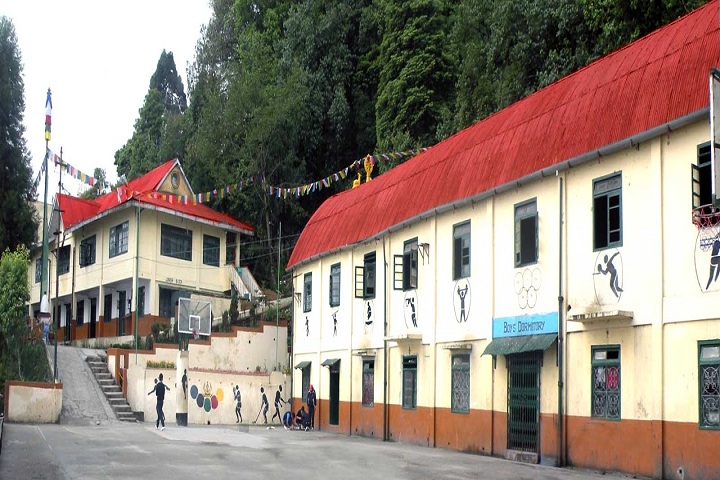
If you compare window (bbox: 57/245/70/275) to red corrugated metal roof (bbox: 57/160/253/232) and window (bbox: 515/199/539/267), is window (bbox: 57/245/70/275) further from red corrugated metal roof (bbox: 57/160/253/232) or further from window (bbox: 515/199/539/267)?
window (bbox: 515/199/539/267)

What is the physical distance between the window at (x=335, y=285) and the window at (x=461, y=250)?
324 inches

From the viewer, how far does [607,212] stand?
711 inches

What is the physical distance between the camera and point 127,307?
4544 cm

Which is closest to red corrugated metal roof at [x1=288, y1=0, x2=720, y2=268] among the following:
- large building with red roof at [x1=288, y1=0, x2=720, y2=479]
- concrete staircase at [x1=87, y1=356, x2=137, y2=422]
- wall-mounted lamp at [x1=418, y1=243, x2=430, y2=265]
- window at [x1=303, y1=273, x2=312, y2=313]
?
large building with red roof at [x1=288, y1=0, x2=720, y2=479]

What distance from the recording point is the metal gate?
19672 mm

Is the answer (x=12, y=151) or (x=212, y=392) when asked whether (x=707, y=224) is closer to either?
(x=212, y=392)

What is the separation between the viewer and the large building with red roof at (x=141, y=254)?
4384 cm

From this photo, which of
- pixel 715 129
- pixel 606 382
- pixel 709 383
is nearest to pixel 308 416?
pixel 606 382

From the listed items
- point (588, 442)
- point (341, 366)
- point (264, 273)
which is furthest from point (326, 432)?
point (264, 273)

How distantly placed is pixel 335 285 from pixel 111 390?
9.30m

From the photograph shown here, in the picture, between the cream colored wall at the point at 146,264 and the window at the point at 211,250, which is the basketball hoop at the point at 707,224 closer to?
the cream colored wall at the point at 146,264

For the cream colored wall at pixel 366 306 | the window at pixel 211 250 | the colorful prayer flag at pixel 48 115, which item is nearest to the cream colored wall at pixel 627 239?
the cream colored wall at pixel 366 306

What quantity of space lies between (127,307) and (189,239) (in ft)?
14.4

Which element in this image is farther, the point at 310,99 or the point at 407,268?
the point at 310,99
